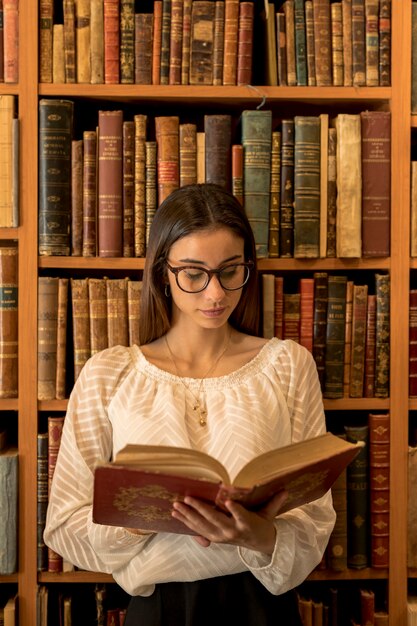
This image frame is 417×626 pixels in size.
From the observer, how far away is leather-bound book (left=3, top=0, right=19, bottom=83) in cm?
167

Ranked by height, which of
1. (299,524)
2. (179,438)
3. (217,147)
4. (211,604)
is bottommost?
(211,604)

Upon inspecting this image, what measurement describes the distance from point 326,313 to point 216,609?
0.71 meters

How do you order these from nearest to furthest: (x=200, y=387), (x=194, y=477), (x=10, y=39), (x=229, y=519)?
(x=194, y=477) < (x=229, y=519) < (x=200, y=387) < (x=10, y=39)

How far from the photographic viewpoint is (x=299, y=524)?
1368 mm

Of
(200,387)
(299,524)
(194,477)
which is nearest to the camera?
(194,477)

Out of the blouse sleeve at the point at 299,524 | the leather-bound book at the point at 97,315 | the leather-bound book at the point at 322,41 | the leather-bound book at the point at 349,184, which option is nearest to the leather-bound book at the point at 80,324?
the leather-bound book at the point at 97,315

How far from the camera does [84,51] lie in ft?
5.57

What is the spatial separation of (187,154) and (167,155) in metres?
0.05

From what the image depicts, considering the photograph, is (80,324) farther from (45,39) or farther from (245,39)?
(245,39)

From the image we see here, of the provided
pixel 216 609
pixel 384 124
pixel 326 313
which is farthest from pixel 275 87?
pixel 216 609

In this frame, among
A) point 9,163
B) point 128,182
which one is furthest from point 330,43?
point 9,163

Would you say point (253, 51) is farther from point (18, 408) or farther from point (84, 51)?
point (18, 408)

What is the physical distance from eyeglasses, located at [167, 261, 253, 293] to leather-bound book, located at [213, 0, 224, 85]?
1.71 feet

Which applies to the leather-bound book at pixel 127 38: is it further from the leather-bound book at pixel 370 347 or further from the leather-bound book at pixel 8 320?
the leather-bound book at pixel 370 347
